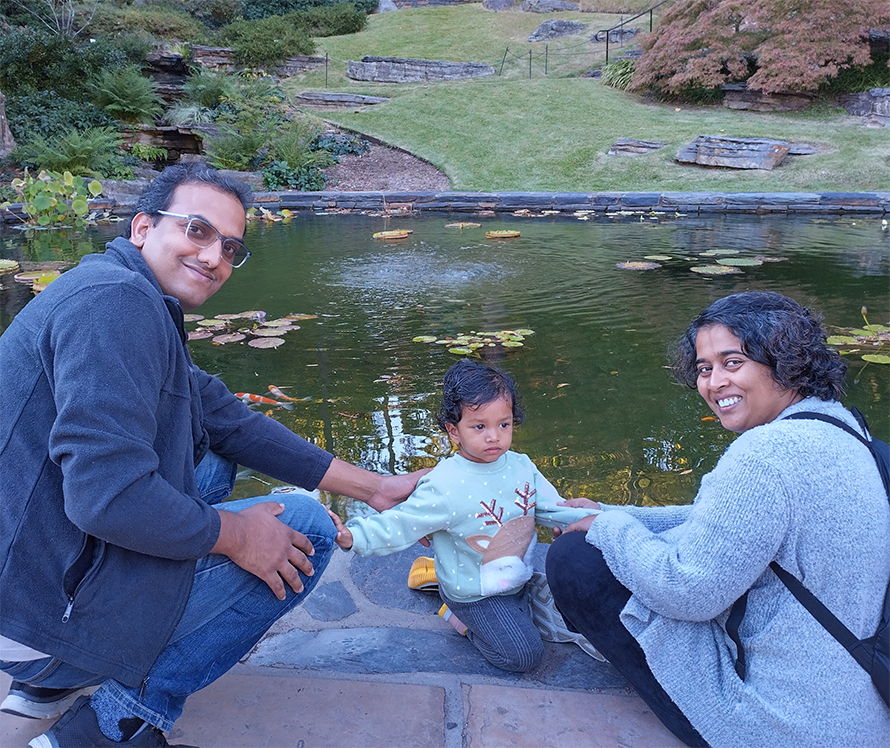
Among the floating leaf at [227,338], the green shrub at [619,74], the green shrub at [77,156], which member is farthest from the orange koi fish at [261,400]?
the green shrub at [619,74]

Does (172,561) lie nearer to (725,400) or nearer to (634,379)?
(725,400)

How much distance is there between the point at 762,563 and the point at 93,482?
3.46 feet

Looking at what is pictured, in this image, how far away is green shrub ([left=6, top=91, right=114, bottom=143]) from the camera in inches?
548

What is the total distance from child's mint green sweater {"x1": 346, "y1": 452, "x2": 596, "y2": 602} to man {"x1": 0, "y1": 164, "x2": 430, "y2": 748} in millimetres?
288

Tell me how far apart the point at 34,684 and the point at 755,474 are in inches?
52.5

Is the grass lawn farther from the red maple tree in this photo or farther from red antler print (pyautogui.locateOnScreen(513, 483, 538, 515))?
red antler print (pyautogui.locateOnScreen(513, 483, 538, 515))

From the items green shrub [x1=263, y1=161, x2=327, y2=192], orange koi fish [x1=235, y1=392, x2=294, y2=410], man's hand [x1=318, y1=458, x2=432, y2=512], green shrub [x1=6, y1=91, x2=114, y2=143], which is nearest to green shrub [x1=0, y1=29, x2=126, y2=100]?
green shrub [x1=6, y1=91, x2=114, y2=143]

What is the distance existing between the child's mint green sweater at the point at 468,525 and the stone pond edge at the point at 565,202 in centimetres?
943

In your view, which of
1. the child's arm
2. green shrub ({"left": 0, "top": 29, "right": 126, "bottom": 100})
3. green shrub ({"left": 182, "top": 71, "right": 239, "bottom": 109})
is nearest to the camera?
the child's arm

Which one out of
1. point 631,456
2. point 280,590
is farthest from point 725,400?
point 631,456

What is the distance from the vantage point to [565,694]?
162 centimetres

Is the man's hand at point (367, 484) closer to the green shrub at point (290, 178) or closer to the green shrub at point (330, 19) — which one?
the green shrub at point (290, 178)

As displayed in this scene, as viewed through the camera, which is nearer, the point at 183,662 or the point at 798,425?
the point at 798,425

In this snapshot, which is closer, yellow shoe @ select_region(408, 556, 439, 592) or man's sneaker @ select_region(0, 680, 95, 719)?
man's sneaker @ select_region(0, 680, 95, 719)
